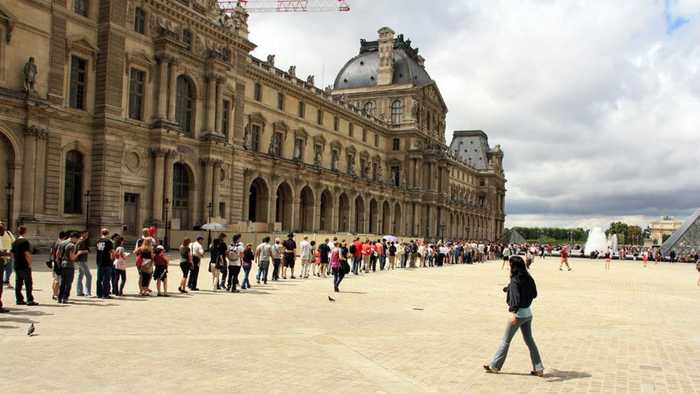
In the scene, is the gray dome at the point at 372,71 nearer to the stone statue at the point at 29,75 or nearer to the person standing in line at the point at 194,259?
the stone statue at the point at 29,75

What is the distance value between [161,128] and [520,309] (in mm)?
31124

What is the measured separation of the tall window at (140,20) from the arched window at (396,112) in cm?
4878

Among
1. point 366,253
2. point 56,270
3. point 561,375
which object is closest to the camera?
point 561,375

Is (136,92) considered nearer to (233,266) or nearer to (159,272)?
(233,266)

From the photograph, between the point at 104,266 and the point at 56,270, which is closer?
the point at 56,270

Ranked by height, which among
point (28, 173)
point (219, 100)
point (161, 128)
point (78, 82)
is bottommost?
point (28, 173)

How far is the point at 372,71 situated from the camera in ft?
281

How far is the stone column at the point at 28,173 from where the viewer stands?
29.7 metres

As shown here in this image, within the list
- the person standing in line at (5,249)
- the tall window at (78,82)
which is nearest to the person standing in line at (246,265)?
the person standing in line at (5,249)

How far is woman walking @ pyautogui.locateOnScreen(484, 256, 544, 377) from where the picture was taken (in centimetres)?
921

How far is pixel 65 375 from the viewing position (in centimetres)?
832

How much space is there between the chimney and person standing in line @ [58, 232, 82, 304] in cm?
7076

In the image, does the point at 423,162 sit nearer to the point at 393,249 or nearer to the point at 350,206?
the point at 350,206

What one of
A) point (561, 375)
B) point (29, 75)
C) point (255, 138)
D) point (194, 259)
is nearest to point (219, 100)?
point (255, 138)
